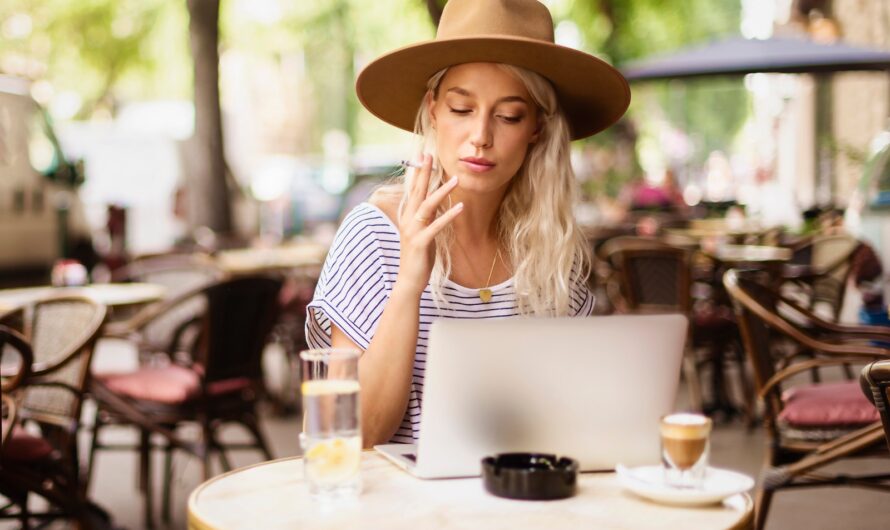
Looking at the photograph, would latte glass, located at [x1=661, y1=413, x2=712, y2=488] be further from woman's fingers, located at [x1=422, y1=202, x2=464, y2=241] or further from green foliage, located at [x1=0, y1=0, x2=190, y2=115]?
green foliage, located at [x1=0, y1=0, x2=190, y2=115]

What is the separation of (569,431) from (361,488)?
0.36 m

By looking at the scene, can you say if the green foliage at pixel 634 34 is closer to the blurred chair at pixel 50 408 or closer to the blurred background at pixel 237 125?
the blurred background at pixel 237 125

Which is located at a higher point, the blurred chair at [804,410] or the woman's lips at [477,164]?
the woman's lips at [477,164]

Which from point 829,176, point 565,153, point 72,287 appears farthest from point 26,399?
point 829,176

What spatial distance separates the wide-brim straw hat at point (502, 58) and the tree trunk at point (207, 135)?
927cm

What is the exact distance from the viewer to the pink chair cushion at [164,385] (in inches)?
208

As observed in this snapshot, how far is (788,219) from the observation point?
1038cm

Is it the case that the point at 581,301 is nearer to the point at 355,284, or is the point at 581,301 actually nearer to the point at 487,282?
the point at 487,282

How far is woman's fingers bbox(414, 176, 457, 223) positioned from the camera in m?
2.25

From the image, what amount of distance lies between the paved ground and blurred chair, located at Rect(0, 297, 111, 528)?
0.85 m

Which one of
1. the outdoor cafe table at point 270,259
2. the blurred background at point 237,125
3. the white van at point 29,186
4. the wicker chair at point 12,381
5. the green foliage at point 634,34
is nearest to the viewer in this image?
the wicker chair at point 12,381

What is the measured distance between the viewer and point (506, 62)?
2668mm

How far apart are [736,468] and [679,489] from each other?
452 centimetres

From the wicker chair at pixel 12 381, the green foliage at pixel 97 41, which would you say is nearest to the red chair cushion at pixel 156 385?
the wicker chair at pixel 12 381
